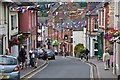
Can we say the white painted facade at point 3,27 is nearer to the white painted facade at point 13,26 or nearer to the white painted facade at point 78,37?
the white painted facade at point 13,26

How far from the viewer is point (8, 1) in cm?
3039

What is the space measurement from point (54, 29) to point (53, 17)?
3.22 metres

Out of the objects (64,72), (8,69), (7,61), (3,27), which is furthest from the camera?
(3,27)

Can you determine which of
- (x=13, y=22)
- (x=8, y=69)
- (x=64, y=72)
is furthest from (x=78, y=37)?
(x=8, y=69)

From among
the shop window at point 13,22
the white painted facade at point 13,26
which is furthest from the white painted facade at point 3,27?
the shop window at point 13,22

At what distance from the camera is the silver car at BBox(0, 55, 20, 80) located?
1917cm

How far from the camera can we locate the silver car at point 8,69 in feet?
62.9

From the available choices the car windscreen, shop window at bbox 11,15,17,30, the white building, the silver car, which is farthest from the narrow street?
the white building

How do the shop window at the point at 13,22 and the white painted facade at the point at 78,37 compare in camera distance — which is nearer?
the shop window at the point at 13,22

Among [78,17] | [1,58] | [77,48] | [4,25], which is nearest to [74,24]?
[78,17]

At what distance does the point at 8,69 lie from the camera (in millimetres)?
19297

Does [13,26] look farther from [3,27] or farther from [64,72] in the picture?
[64,72]

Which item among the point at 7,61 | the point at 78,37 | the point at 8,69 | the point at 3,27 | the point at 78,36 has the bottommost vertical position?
the point at 8,69

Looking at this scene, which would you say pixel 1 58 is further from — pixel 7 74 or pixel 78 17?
pixel 78 17
